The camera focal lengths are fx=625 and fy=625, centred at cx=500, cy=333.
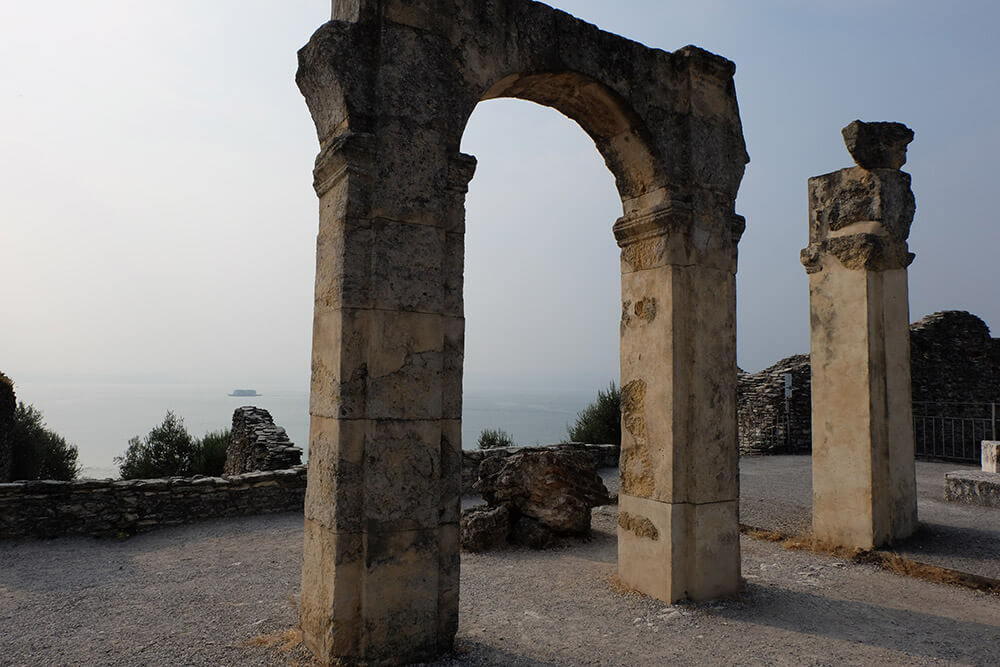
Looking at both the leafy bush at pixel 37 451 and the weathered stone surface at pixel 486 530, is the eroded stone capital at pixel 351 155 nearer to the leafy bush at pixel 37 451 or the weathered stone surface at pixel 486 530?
the weathered stone surface at pixel 486 530

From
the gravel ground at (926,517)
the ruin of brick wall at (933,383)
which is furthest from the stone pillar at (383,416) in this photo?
the ruin of brick wall at (933,383)

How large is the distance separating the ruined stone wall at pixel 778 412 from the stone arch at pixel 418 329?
1079 cm

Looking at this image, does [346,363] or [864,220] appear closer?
[346,363]

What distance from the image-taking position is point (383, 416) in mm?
3547

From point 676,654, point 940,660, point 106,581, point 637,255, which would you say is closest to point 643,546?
point 676,654

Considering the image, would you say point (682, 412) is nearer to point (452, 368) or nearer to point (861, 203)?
point (452, 368)

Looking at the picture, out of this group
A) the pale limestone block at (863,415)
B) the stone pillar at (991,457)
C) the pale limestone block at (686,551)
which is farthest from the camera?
the stone pillar at (991,457)

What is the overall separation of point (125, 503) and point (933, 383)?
1625cm

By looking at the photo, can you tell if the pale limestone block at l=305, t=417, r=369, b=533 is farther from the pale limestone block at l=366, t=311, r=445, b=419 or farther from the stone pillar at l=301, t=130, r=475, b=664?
the pale limestone block at l=366, t=311, r=445, b=419

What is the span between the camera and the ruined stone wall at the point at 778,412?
49.3ft

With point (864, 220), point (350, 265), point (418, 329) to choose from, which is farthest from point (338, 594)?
point (864, 220)

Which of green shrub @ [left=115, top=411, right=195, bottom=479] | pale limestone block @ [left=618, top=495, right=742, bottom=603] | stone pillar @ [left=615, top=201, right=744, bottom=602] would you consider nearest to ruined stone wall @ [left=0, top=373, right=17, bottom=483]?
green shrub @ [left=115, top=411, right=195, bottom=479]

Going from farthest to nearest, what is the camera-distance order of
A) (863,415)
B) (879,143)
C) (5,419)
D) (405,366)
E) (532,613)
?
(5,419)
(879,143)
(863,415)
(532,613)
(405,366)

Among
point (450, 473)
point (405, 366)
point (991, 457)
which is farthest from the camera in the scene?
point (991, 457)
